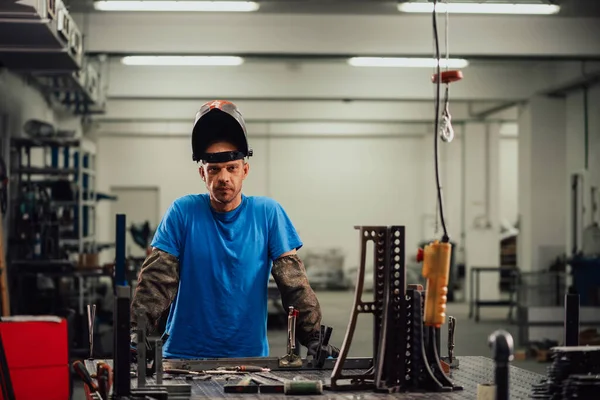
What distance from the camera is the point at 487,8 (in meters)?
6.62

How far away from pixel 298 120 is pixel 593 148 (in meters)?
5.05

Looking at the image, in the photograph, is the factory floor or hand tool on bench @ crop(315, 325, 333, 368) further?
the factory floor

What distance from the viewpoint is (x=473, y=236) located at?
1373 centimetres

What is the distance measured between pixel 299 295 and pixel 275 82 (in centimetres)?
782

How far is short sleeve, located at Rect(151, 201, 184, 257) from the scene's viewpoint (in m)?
2.39

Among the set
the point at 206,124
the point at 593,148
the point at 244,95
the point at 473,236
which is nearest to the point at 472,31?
the point at 593,148

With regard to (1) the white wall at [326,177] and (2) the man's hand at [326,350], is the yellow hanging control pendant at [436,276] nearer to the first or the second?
(2) the man's hand at [326,350]

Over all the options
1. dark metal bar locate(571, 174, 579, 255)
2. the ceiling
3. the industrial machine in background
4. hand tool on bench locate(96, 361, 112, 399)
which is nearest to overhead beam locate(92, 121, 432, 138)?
the industrial machine in background

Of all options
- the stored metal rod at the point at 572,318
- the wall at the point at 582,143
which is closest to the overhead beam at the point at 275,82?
the wall at the point at 582,143

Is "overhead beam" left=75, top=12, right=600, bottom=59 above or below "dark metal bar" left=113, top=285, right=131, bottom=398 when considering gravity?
above

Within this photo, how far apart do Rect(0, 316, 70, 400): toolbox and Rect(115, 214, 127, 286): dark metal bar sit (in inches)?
136

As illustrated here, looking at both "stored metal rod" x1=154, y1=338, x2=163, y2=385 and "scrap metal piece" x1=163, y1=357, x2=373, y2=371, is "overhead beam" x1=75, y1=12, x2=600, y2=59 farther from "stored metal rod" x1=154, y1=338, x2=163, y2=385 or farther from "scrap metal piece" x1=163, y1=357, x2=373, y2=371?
"stored metal rod" x1=154, y1=338, x2=163, y2=385

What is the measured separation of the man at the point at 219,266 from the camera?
2.36 meters

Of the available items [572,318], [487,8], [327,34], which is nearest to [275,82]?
[327,34]
